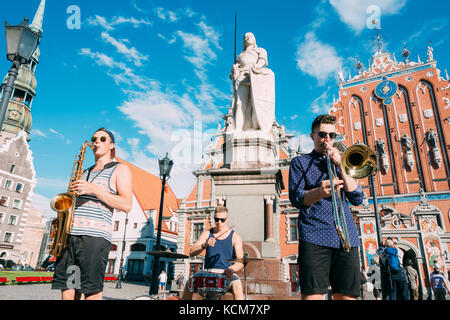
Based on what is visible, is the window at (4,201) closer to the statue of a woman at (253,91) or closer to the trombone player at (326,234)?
the statue of a woman at (253,91)

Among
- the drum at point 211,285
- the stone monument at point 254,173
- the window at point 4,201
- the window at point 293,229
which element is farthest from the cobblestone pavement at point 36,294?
the window at point 4,201

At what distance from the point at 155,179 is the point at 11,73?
3958 cm

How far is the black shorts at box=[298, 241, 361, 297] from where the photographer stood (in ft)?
6.69

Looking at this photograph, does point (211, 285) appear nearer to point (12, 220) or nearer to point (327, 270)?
point (327, 270)

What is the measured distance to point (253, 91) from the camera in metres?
5.84

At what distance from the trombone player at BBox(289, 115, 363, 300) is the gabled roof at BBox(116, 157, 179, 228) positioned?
34.2 meters

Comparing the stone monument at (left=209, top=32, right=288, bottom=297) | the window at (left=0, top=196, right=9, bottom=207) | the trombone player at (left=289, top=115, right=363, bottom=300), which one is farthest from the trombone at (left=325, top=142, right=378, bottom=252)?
the window at (left=0, top=196, right=9, bottom=207)

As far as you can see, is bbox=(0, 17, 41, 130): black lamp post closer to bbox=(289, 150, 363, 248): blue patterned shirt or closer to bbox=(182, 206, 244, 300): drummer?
bbox=(182, 206, 244, 300): drummer

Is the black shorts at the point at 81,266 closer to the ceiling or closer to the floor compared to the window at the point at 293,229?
closer to the floor

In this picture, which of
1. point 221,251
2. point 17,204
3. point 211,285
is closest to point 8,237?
point 17,204

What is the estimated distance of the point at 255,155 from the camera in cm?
561

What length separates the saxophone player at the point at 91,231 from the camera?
2238mm

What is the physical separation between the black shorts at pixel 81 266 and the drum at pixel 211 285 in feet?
4.23

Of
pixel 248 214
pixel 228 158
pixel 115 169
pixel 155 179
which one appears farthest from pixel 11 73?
pixel 155 179
